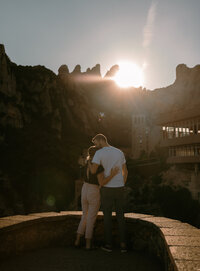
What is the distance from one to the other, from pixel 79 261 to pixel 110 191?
1182mm

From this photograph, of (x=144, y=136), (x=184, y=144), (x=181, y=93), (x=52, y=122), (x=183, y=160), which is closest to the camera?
(x=183, y=160)

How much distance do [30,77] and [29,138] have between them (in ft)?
73.0

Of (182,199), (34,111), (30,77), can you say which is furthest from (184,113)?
(30,77)

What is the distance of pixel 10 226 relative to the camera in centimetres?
415

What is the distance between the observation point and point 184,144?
42812 millimetres

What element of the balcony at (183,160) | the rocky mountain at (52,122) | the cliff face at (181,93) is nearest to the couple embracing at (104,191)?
the balcony at (183,160)

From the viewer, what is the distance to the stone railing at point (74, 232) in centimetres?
360

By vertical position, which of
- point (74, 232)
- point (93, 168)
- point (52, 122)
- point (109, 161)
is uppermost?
point (52, 122)

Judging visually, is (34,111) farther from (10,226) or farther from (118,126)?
(10,226)

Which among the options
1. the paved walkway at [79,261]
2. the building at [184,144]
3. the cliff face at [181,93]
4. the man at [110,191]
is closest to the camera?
the paved walkway at [79,261]

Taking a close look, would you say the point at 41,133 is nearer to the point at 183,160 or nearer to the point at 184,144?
the point at 184,144

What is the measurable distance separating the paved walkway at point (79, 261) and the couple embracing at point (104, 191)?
0.26 m

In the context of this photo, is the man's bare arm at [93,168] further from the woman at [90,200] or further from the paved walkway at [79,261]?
the paved walkway at [79,261]

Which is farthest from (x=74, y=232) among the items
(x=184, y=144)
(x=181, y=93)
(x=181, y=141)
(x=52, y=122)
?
(x=181, y=93)
